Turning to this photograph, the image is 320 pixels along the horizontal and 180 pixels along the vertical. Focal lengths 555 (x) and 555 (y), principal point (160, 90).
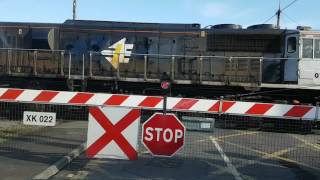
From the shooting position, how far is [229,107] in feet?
33.1

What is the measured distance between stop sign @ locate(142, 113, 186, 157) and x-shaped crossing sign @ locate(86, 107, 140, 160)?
0.23 metres

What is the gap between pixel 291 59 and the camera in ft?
73.2

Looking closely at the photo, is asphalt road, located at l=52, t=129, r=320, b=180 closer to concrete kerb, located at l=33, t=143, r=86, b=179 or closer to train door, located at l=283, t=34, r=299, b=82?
concrete kerb, located at l=33, t=143, r=86, b=179

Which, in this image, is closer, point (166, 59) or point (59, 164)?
point (59, 164)

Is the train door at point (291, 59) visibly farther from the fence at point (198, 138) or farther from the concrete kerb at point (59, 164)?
the concrete kerb at point (59, 164)

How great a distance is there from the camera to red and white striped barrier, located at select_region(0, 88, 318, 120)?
995 cm

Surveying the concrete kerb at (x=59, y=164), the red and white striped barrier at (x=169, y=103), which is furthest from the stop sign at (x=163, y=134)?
the concrete kerb at (x=59, y=164)

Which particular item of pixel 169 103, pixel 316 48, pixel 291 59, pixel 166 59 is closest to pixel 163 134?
pixel 169 103

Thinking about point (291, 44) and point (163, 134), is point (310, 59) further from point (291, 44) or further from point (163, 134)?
point (163, 134)

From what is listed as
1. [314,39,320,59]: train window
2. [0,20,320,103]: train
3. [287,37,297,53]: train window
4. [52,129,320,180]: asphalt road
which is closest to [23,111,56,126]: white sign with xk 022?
[52,129,320,180]: asphalt road

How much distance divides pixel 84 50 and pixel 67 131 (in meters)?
9.25

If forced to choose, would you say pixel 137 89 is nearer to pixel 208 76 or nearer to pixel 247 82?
pixel 208 76

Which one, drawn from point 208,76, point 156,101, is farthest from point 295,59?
point 156,101

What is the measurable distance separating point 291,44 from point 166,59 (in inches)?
202
